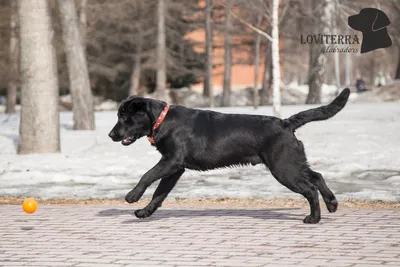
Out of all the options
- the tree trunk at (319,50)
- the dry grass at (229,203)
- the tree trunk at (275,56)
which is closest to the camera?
the dry grass at (229,203)

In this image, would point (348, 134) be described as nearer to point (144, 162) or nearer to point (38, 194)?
point (144, 162)

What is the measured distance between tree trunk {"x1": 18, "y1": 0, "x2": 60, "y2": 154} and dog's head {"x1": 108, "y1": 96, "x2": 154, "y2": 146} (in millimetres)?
7689

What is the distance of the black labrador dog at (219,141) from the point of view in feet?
26.2

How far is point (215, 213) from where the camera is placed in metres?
8.87

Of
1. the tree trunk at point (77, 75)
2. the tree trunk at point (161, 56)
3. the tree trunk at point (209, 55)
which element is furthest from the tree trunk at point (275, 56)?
the tree trunk at point (209, 55)

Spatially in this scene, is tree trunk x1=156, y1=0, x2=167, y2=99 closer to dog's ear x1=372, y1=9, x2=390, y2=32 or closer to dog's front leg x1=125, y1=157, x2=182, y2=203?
dog's ear x1=372, y1=9, x2=390, y2=32

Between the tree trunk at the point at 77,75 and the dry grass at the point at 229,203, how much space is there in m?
10.6

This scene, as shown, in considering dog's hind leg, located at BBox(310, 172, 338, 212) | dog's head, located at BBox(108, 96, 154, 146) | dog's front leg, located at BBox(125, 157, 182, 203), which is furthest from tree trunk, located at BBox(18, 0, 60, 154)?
dog's hind leg, located at BBox(310, 172, 338, 212)

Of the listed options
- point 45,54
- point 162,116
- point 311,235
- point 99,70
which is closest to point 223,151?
point 162,116

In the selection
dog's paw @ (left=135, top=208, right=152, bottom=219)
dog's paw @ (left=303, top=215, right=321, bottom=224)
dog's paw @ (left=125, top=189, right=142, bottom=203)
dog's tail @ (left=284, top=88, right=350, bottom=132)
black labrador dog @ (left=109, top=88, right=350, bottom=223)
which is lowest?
dog's paw @ (left=135, top=208, right=152, bottom=219)

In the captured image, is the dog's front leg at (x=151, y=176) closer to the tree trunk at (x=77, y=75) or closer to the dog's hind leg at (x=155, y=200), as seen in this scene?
the dog's hind leg at (x=155, y=200)

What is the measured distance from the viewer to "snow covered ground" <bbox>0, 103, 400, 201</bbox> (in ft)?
35.8

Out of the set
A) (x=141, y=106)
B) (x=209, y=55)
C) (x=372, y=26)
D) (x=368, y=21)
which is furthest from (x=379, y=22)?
(x=141, y=106)

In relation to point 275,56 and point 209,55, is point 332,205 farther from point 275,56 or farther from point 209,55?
point 209,55
